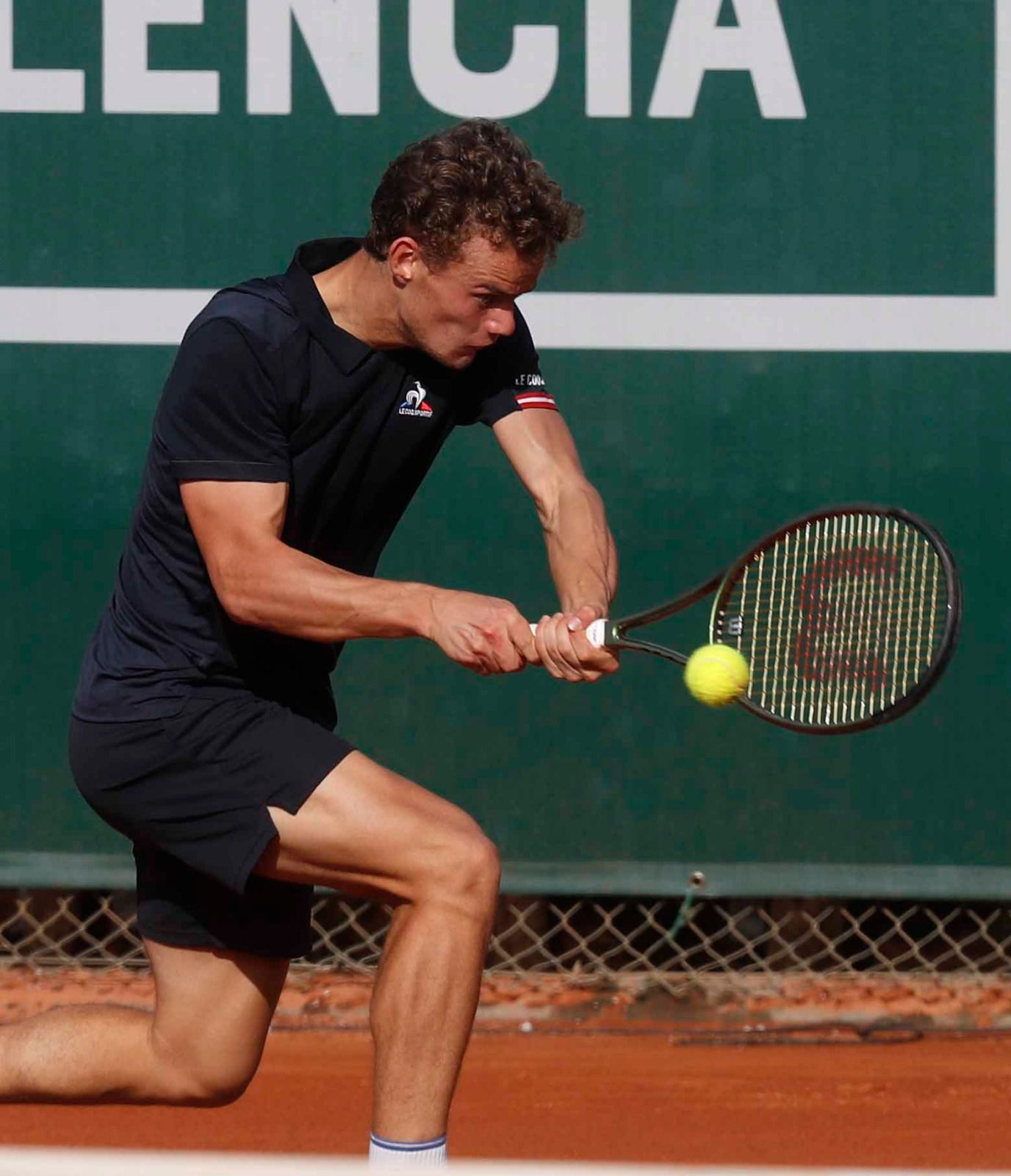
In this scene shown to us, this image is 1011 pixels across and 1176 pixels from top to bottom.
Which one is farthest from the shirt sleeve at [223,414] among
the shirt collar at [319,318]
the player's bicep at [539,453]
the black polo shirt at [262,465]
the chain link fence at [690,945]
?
the chain link fence at [690,945]

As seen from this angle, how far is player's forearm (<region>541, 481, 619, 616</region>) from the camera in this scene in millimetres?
2514

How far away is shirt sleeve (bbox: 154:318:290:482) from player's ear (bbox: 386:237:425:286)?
0.23m

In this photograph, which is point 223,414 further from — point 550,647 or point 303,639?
point 550,647

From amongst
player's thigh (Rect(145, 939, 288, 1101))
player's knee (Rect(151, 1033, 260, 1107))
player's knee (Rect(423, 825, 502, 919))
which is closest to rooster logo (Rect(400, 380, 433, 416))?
player's knee (Rect(423, 825, 502, 919))

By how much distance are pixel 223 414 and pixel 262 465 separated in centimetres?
8

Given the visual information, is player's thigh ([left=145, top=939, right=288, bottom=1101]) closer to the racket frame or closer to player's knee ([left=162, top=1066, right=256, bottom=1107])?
player's knee ([left=162, top=1066, right=256, bottom=1107])

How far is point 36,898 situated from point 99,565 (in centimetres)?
74

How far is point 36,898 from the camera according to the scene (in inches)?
150

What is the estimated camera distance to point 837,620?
268 centimetres

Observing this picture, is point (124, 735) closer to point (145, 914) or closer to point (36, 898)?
point (145, 914)

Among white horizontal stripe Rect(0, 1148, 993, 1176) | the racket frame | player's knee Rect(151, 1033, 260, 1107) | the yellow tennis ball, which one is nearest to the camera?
white horizontal stripe Rect(0, 1148, 993, 1176)

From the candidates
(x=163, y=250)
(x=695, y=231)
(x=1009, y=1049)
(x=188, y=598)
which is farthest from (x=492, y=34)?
(x=1009, y=1049)

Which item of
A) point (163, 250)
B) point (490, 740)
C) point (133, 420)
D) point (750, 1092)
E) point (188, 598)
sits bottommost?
point (750, 1092)

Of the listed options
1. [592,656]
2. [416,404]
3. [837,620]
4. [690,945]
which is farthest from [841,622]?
[690,945]
